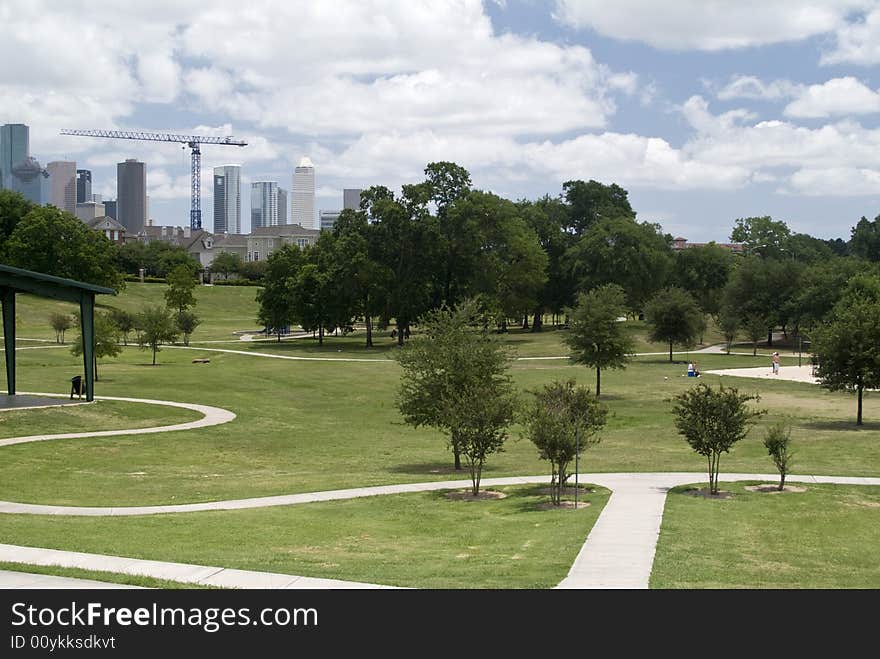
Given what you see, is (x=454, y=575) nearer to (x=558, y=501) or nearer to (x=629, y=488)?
(x=558, y=501)

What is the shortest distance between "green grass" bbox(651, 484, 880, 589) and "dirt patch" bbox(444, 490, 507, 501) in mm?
4160

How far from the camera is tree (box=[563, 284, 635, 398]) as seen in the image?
5281 cm

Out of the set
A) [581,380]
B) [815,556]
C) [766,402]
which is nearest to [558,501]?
[815,556]

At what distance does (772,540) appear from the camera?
1830 cm

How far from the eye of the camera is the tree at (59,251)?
9894 centimetres

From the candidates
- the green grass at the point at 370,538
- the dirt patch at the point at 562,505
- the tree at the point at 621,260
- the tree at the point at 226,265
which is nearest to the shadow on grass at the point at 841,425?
the green grass at the point at 370,538

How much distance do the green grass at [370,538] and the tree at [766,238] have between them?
11608cm

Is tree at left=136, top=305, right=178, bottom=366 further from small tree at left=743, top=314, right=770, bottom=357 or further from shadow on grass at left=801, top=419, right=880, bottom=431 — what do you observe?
small tree at left=743, top=314, right=770, bottom=357

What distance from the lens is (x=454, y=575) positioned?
553 inches

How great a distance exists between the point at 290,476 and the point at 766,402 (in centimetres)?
2896

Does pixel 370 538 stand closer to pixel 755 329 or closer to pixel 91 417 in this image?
pixel 91 417

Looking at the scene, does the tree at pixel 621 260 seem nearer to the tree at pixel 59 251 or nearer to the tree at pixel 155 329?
the tree at pixel 155 329

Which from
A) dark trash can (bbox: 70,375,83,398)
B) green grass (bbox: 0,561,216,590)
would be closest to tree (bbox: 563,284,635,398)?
dark trash can (bbox: 70,375,83,398)

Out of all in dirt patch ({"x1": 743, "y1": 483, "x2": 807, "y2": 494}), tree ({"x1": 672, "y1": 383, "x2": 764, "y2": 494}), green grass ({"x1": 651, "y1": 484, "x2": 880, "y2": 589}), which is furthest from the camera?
tree ({"x1": 672, "y1": 383, "x2": 764, "y2": 494})
